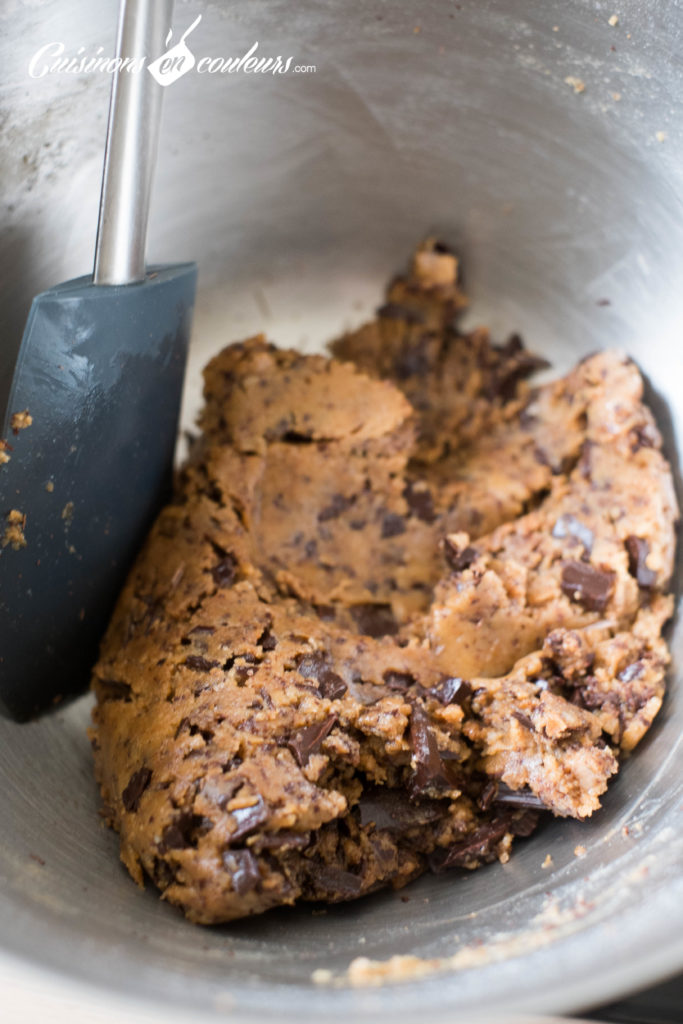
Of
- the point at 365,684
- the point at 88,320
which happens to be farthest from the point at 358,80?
the point at 365,684

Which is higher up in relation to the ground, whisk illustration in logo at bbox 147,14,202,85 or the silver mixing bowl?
whisk illustration in logo at bbox 147,14,202,85

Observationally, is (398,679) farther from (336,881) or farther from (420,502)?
(420,502)

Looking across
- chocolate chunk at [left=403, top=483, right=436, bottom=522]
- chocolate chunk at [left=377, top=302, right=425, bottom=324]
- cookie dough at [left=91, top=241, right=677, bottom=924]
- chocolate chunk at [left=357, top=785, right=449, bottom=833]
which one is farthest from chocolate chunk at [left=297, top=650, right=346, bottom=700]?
chocolate chunk at [left=377, top=302, right=425, bottom=324]

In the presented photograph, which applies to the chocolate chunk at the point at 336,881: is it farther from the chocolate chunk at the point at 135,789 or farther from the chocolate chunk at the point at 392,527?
the chocolate chunk at the point at 392,527

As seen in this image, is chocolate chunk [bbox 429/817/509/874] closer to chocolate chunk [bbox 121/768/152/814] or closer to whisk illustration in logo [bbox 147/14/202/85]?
chocolate chunk [bbox 121/768/152/814]

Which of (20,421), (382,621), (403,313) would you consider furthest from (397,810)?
(403,313)

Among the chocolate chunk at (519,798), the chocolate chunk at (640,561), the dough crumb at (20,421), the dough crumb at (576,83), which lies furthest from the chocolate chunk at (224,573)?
the dough crumb at (576,83)
